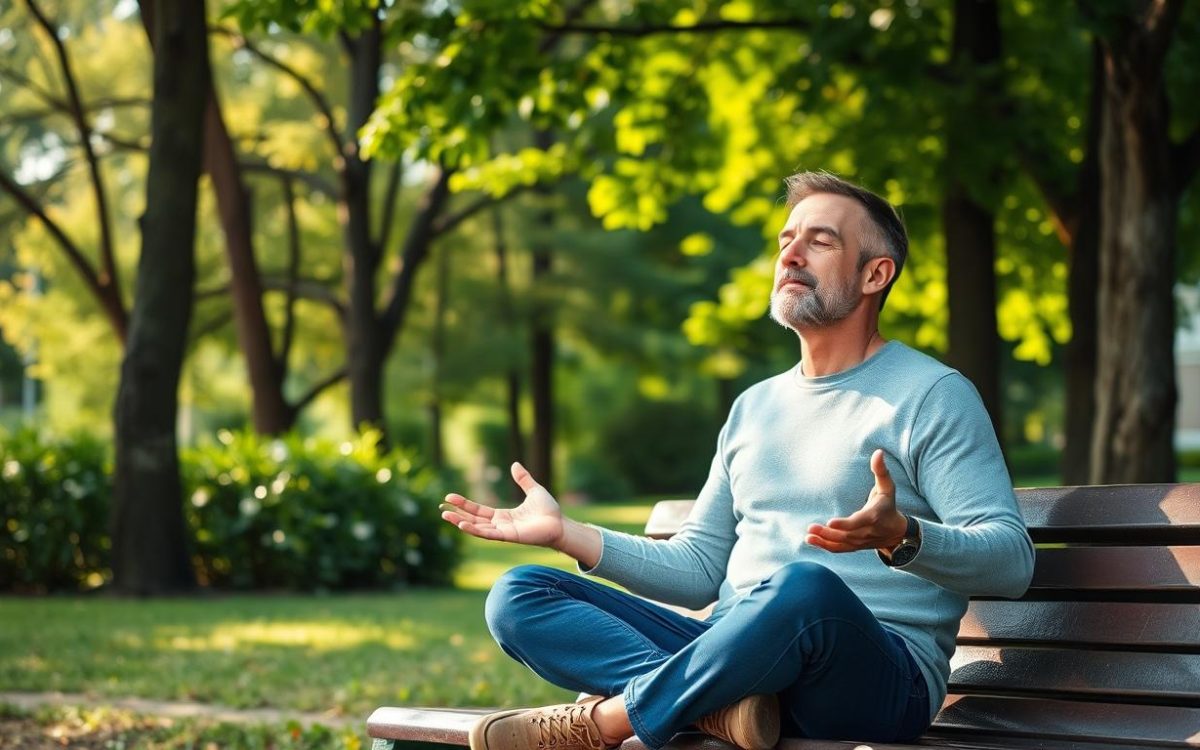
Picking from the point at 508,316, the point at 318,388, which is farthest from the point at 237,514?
the point at 508,316

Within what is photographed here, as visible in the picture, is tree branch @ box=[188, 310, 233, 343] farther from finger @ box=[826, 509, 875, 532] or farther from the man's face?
finger @ box=[826, 509, 875, 532]

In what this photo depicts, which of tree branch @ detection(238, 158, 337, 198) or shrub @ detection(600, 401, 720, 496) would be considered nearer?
tree branch @ detection(238, 158, 337, 198)

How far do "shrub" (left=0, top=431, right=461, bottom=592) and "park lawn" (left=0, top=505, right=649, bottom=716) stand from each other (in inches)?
21.6

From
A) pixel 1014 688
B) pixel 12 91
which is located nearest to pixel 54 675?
pixel 1014 688

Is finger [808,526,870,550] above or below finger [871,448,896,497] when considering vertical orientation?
below

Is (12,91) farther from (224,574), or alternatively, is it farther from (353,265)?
(224,574)

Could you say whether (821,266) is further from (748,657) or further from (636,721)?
(636,721)

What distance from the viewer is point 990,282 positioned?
12.6m

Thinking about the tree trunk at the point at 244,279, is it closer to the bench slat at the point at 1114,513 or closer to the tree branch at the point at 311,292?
the tree branch at the point at 311,292

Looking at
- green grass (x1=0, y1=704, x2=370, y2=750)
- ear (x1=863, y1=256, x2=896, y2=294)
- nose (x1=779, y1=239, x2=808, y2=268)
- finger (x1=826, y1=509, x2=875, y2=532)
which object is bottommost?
green grass (x1=0, y1=704, x2=370, y2=750)

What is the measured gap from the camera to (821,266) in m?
4.00

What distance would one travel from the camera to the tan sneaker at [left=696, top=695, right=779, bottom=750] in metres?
3.43

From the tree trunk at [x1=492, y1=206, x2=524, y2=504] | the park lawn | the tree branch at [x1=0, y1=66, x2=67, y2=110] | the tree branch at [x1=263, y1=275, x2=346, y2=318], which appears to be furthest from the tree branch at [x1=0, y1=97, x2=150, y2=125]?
the tree trunk at [x1=492, y1=206, x2=524, y2=504]

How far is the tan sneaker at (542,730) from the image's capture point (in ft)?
11.8
